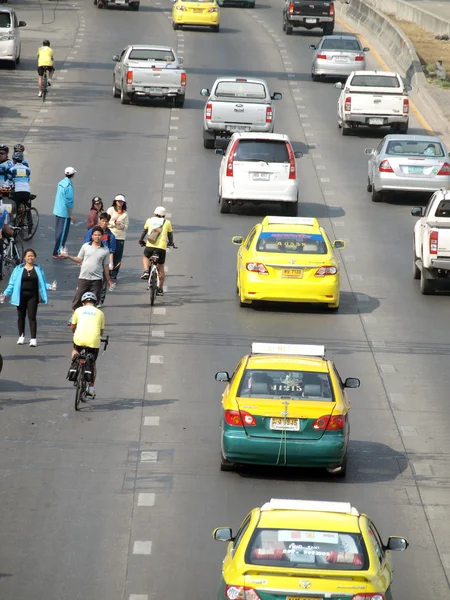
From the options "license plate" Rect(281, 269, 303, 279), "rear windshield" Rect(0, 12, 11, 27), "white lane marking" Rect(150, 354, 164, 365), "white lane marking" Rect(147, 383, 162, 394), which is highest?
"white lane marking" Rect(147, 383, 162, 394)

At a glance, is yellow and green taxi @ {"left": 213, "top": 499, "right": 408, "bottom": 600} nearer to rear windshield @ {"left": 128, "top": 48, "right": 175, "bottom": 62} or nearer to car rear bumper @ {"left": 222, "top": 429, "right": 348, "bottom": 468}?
car rear bumper @ {"left": 222, "top": 429, "right": 348, "bottom": 468}

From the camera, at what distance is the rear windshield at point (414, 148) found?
111ft

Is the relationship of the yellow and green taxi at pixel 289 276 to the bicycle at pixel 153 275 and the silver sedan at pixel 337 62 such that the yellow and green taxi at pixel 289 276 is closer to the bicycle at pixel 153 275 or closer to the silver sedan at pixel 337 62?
the bicycle at pixel 153 275

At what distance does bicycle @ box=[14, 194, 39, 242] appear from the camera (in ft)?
92.6

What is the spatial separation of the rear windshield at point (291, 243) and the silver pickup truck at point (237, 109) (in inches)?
507

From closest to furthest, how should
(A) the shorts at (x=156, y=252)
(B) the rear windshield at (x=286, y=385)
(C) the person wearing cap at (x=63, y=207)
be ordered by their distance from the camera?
1. (B) the rear windshield at (x=286, y=385)
2. (A) the shorts at (x=156, y=252)
3. (C) the person wearing cap at (x=63, y=207)

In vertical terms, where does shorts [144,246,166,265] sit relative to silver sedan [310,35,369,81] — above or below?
above

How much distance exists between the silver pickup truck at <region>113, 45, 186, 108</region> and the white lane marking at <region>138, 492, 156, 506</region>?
28.8 meters

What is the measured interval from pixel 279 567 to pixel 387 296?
15.6 m

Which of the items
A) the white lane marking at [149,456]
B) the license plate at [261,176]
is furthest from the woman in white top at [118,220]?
the white lane marking at [149,456]

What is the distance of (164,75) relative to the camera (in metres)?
43.2

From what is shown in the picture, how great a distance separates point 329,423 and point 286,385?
30.1 inches

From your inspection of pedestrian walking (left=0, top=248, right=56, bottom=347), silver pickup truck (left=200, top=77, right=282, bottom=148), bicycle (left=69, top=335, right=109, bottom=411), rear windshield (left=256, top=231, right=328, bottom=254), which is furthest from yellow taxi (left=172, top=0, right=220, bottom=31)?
bicycle (left=69, top=335, right=109, bottom=411)

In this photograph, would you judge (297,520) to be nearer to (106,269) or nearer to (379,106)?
(106,269)
